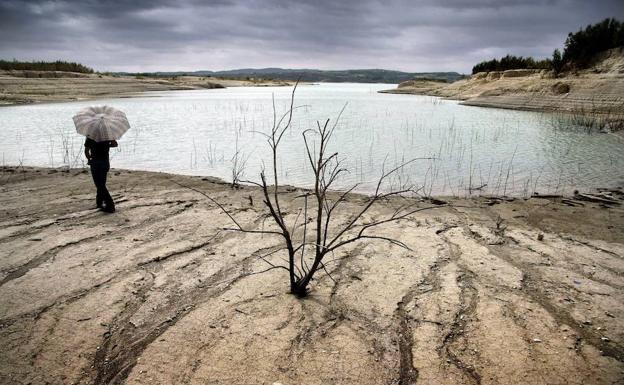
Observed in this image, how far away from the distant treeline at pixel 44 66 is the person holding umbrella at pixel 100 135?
39691 millimetres

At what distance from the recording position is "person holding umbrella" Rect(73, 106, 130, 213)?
18.9 feet

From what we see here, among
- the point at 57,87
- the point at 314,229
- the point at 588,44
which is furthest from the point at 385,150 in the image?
the point at 57,87

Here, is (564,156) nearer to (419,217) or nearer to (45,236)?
(419,217)

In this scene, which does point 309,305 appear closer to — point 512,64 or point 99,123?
point 99,123

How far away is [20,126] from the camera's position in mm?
15789

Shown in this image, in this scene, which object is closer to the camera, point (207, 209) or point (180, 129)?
point (207, 209)

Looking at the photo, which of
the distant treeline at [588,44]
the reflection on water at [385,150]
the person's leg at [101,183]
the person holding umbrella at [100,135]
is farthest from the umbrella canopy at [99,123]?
the distant treeline at [588,44]

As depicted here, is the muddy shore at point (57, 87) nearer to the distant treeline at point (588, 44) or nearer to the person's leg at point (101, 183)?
the person's leg at point (101, 183)

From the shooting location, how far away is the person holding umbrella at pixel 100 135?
5.77 metres

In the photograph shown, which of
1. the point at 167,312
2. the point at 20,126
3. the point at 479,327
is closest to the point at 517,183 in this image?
the point at 479,327

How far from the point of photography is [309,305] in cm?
355

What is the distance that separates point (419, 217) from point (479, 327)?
9.22 feet

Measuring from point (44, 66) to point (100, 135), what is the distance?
144ft

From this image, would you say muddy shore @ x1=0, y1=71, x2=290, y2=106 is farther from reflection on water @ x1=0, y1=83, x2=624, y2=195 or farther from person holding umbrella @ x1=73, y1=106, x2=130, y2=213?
person holding umbrella @ x1=73, y1=106, x2=130, y2=213
